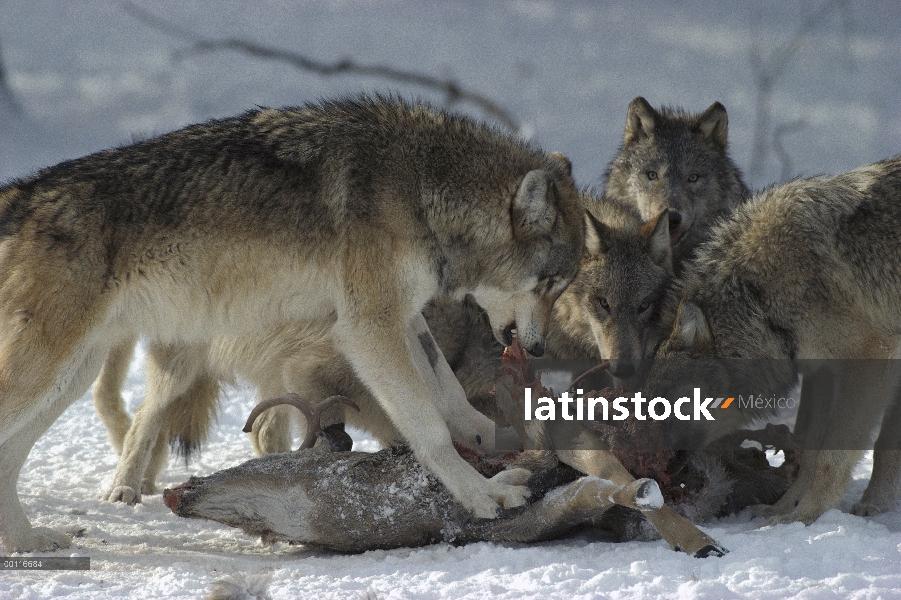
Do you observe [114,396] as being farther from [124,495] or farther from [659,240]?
[659,240]

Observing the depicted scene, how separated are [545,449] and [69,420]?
454cm

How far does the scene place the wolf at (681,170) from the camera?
5508 mm

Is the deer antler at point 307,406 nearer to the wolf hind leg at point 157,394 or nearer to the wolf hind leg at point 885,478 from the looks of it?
the wolf hind leg at point 157,394

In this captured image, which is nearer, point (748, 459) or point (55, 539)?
point (55, 539)

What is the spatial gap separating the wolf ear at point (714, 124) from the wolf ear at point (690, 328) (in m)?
2.08

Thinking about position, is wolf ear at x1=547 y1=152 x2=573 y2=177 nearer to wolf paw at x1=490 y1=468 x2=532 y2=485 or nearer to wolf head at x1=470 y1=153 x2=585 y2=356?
wolf head at x1=470 y1=153 x2=585 y2=356

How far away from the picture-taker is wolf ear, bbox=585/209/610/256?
15.4 feet

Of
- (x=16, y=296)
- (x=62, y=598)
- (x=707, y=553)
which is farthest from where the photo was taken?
(x=16, y=296)

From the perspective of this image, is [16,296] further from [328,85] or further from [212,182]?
[328,85]

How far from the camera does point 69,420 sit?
6.65 m

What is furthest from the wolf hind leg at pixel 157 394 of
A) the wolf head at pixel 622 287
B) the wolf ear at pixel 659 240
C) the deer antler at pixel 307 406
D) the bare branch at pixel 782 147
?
the bare branch at pixel 782 147

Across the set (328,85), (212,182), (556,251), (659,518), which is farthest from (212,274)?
(328,85)

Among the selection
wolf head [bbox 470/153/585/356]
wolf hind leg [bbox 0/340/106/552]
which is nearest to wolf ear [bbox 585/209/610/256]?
wolf head [bbox 470/153/585/356]

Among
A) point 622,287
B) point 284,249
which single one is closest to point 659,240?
point 622,287
